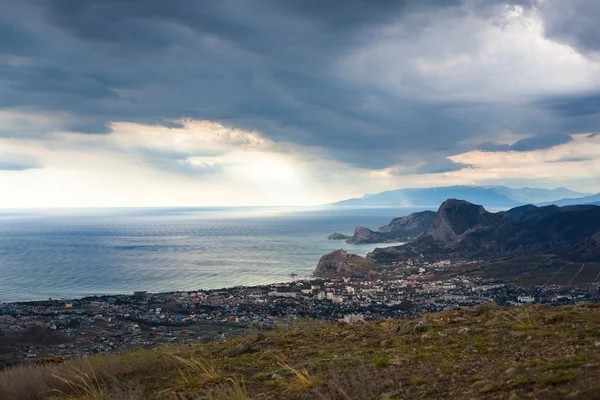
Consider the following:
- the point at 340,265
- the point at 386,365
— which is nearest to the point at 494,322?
the point at 386,365

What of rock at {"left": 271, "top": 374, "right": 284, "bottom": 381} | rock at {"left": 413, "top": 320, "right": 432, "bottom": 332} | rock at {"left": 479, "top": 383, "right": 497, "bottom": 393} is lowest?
rock at {"left": 271, "top": 374, "right": 284, "bottom": 381}

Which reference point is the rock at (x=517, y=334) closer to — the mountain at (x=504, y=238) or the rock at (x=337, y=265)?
the rock at (x=337, y=265)

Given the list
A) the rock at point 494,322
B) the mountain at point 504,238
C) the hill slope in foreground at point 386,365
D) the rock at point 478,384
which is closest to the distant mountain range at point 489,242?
the mountain at point 504,238

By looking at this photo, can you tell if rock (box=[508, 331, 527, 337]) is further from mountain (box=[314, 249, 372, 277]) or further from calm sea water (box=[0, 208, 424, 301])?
mountain (box=[314, 249, 372, 277])

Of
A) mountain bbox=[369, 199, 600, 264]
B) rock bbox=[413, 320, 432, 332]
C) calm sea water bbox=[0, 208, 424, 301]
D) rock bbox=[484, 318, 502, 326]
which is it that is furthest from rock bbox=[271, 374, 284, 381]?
mountain bbox=[369, 199, 600, 264]

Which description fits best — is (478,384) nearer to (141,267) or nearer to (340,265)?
(340,265)
